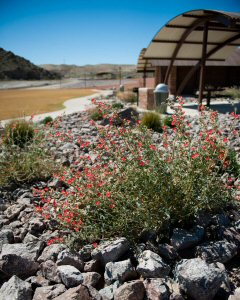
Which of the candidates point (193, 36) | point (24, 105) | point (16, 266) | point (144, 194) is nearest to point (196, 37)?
point (193, 36)

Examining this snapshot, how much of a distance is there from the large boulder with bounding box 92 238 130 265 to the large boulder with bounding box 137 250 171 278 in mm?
228

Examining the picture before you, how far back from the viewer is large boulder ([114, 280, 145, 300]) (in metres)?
2.42

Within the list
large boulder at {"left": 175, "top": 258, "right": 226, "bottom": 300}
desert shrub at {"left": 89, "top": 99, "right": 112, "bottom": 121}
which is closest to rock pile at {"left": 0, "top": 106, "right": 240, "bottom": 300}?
large boulder at {"left": 175, "top": 258, "right": 226, "bottom": 300}

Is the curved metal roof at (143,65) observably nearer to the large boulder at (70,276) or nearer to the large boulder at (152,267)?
the large boulder at (152,267)

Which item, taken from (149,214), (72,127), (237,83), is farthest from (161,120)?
(237,83)

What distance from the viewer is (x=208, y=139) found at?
3455 mm

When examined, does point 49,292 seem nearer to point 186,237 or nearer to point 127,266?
point 127,266

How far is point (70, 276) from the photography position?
2.69 metres

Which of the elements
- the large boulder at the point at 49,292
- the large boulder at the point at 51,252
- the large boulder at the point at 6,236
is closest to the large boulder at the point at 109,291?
the large boulder at the point at 49,292

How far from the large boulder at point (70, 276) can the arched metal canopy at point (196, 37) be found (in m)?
8.81

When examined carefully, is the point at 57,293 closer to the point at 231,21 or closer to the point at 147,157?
the point at 147,157

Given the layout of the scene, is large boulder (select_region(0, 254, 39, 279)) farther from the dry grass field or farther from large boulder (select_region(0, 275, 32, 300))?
the dry grass field

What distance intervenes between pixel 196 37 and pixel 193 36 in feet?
0.77

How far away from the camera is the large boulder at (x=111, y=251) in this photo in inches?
115
